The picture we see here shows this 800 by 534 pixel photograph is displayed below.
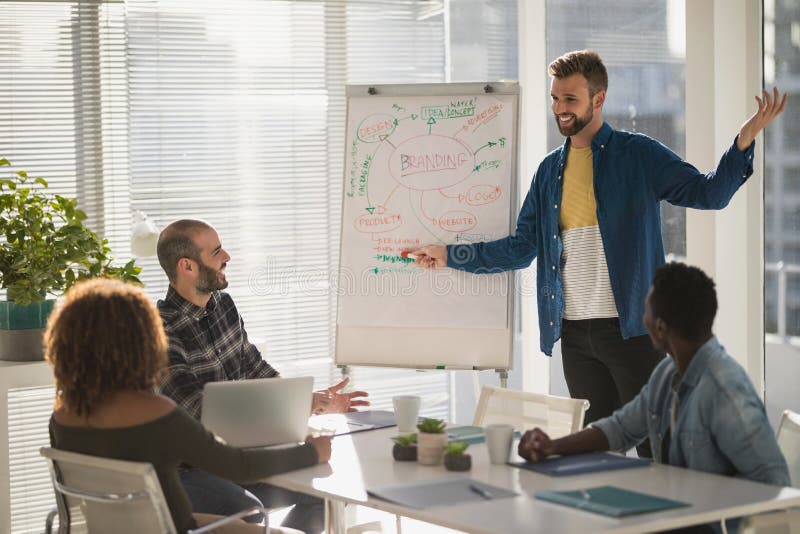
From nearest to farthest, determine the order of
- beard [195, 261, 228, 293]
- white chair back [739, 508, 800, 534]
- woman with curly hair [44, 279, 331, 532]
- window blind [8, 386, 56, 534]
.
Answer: white chair back [739, 508, 800, 534]
woman with curly hair [44, 279, 331, 532]
beard [195, 261, 228, 293]
window blind [8, 386, 56, 534]

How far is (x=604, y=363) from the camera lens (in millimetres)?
3150

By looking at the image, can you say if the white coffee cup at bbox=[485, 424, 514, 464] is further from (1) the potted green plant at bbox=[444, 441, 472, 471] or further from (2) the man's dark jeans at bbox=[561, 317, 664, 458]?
(2) the man's dark jeans at bbox=[561, 317, 664, 458]

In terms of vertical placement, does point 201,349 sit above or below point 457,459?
above

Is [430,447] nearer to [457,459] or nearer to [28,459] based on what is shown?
[457,459]

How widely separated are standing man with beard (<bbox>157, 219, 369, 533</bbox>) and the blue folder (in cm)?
80

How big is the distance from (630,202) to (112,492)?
186cm

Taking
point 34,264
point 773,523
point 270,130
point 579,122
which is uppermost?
point 270,130

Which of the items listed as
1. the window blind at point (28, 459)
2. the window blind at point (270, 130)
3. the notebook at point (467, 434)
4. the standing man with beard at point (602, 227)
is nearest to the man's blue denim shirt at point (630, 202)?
the standing man with beard at point (602, 227)

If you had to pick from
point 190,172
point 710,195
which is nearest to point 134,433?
point 710,195

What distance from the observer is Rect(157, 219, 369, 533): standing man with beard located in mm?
2824

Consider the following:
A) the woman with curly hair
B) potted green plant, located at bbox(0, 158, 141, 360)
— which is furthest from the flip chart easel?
the woman with curly hair

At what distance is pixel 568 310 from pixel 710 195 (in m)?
0.58

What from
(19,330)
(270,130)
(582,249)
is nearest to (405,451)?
(582,249)

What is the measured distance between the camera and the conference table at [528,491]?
1.77 m
